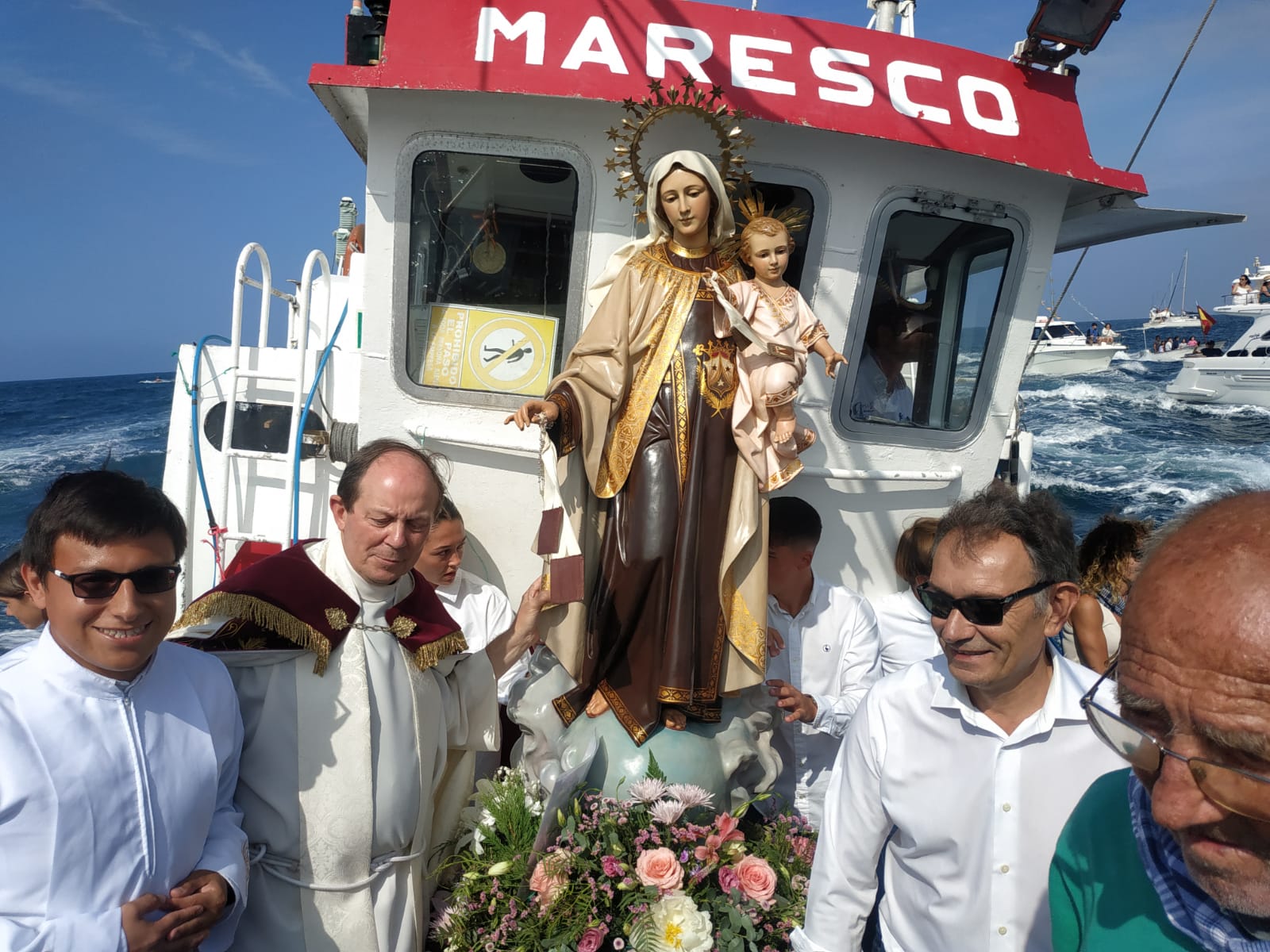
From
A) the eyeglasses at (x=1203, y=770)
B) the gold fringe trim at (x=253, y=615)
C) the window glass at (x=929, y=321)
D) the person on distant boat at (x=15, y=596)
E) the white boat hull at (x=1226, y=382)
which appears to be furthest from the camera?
the white boat hull at (x=1226, y=382)

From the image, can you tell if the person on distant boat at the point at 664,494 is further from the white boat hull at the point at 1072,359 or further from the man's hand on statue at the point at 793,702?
the white boat hull at the point at 1072,359

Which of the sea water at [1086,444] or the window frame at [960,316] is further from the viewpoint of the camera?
the sea water at [1086,444]

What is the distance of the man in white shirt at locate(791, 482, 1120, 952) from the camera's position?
1903 mm

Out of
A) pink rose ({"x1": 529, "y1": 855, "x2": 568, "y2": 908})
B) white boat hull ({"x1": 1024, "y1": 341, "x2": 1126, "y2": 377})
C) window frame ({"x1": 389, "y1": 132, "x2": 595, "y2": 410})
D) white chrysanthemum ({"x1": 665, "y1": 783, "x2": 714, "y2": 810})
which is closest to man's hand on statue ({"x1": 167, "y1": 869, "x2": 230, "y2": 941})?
pink rose ({"x1": 529, "y1": 855, "x2": 568, "y2": 908})

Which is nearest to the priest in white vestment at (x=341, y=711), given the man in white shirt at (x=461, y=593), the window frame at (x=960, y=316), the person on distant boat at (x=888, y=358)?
the man in white shirt at (x=461, y=593)

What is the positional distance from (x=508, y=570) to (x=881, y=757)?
8.33 feet

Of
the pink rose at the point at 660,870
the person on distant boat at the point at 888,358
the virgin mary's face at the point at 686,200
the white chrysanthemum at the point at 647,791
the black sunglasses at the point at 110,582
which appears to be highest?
the virgin mary's face at the point at 686,200

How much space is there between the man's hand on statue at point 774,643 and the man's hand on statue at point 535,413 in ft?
4.25

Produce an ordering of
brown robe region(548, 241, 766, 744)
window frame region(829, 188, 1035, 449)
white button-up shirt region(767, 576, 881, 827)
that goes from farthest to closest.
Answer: window frame region(829, 188, 1035, 449) → white button-up shirt region(767, 576, 881, 827) → brown robe region(548, 241, 766, 744)

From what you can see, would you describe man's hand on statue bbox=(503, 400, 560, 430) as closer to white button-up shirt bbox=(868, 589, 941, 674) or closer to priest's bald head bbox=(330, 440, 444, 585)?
priest's bald head bbox=(330, 440, 444, 585)

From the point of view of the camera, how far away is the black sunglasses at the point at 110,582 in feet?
5.77

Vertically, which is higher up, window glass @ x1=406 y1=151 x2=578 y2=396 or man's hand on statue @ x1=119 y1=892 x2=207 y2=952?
window glass @ x1=406 y1=151 x2=578 y2=396

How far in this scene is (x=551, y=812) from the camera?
266cm

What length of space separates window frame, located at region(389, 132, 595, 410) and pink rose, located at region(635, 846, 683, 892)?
2.21 m
